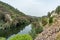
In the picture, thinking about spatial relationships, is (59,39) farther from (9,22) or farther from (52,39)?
(9,22)

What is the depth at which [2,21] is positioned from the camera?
13038 cm

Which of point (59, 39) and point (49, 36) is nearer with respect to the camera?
point (59, 39)


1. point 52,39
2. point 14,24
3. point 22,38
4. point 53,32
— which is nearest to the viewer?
point 22,38

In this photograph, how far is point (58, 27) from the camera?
19.1m

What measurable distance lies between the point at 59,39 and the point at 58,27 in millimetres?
3926

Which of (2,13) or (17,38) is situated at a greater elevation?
(2,13)

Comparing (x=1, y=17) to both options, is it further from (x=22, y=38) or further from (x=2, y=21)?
(x=22, y=38)

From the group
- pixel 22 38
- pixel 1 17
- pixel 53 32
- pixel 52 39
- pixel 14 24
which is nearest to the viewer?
pixel 22 38

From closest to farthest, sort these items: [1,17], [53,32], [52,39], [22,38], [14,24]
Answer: [22,38], [52,39], [53,32], [14,24], [1,17]

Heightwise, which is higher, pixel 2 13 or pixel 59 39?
pixel 2 13

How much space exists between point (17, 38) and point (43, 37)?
3.69m

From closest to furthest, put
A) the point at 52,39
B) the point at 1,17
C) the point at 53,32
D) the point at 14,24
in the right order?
the point at 52,39 < the point at 53,32 < the point at 14,24 < the point at 1,17

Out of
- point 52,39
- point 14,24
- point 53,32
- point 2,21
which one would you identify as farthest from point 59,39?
point 2,21

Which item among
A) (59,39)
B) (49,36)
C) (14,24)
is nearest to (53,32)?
(49,36)
